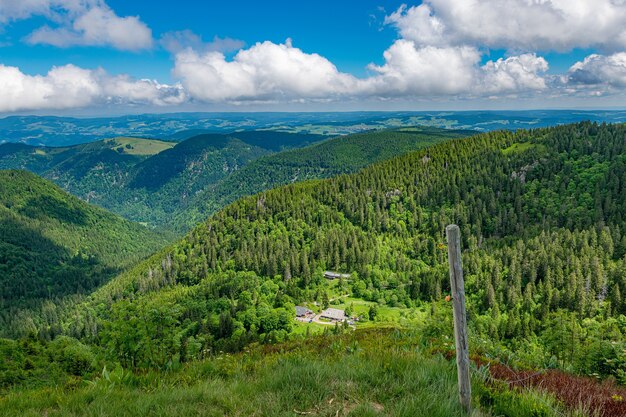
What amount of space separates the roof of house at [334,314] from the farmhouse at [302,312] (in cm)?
499

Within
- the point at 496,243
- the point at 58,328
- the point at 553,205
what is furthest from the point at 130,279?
the point at 553,205

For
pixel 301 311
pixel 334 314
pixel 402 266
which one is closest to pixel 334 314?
pixel 334 314

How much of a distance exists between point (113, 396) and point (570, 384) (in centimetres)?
1283

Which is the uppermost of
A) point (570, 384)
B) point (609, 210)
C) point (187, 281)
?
point (570, 384)

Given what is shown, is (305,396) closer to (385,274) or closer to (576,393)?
(576,393)

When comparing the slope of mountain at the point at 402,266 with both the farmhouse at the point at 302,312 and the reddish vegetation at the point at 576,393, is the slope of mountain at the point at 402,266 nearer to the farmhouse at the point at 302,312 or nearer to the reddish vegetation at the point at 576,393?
the farmhouse at the point at 302,312

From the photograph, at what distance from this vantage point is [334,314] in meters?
118

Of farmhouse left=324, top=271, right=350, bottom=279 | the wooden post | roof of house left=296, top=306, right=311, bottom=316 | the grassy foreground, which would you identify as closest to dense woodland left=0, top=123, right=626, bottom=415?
roof of house left=296, top=306, right=311, bottom=316

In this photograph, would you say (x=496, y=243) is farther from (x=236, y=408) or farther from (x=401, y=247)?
(x=236, y=408)

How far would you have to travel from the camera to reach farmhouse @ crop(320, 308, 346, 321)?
115 meters

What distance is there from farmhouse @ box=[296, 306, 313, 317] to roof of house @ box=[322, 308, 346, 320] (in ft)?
16.4

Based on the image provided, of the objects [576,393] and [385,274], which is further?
[385,274]

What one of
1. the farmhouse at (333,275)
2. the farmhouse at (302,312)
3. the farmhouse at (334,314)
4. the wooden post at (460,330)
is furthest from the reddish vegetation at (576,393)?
the farmhouse at (333,275)

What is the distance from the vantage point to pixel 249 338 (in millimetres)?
85750
